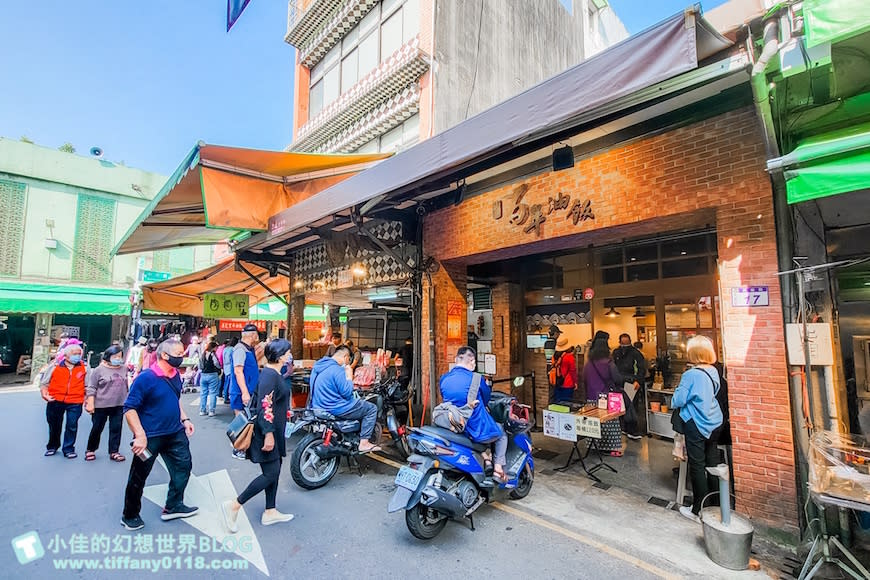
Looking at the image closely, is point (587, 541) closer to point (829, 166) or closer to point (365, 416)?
point (365, 416)

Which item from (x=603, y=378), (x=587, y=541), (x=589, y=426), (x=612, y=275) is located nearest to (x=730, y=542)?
(x=587, y=541)

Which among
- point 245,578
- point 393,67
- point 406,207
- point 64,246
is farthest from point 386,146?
point 64,246

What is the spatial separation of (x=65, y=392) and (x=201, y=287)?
25.9 feet

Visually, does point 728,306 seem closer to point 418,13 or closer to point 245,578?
point 245,578

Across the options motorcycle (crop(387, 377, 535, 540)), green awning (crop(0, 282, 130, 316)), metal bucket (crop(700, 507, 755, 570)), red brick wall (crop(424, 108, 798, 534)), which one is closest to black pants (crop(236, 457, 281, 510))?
motorcycle (crop(387, 377, 535, 540))

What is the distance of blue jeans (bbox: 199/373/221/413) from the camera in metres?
9.53

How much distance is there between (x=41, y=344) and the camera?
581 inches

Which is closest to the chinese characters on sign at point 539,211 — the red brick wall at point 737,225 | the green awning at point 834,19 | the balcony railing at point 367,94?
the red brick wall at point 737,225

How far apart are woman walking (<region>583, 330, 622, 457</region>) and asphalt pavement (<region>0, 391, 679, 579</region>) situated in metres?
2.53

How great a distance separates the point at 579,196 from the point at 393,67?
988 cm

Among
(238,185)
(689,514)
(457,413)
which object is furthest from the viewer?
→ (238,185)

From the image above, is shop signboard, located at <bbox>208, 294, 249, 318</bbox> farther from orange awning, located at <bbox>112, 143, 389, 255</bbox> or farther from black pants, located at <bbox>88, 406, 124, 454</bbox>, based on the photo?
black pants, located at <bbox>88, 406, 124, 454</bbox>

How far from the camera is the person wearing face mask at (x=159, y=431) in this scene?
383 centimetres

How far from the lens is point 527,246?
594 centimetres
